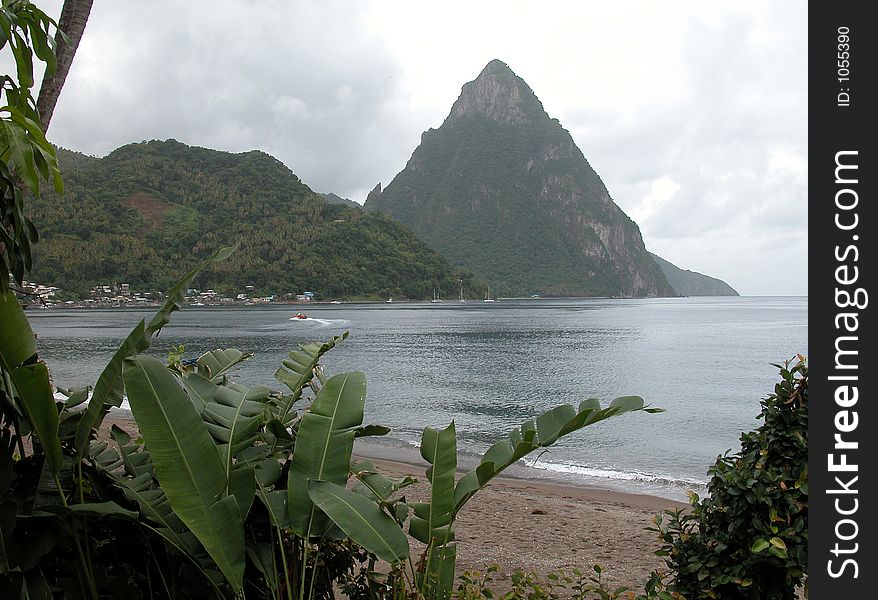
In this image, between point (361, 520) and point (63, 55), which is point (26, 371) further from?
point (63, 55)

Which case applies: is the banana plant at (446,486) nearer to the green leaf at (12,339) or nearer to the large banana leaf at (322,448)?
the large banana leaf at (322,448)

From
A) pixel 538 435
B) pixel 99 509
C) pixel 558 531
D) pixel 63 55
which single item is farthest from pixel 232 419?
pixel 558 531

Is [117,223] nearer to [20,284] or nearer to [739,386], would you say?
[739,386]

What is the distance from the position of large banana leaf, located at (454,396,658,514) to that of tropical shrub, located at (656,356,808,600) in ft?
2.02

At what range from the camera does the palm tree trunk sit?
10.7 ft

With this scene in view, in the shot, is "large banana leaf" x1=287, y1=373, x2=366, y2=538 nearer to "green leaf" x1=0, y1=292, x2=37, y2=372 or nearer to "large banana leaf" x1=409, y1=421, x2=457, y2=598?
"large banana leaf" x1=409, y1=421, x2=457, y2=598

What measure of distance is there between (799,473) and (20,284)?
281cm

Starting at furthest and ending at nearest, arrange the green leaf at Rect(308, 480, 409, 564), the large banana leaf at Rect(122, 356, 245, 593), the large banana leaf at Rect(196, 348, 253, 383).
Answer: the large banana leaf at Rect(196, 348, 253, 383) → the green leaf at Rect(308, 480, 409, 564) → the large banana leaf at Rect(122, 356, 245, 593)

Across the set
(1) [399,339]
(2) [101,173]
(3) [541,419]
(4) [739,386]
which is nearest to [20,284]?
(3) [541,419]

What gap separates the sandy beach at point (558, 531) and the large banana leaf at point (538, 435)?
9.18ft

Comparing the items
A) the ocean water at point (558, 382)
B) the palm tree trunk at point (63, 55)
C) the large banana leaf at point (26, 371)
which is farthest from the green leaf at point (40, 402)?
the ocean water at point (558, 382)

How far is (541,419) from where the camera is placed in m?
2.12

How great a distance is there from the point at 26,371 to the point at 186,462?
0.51m
